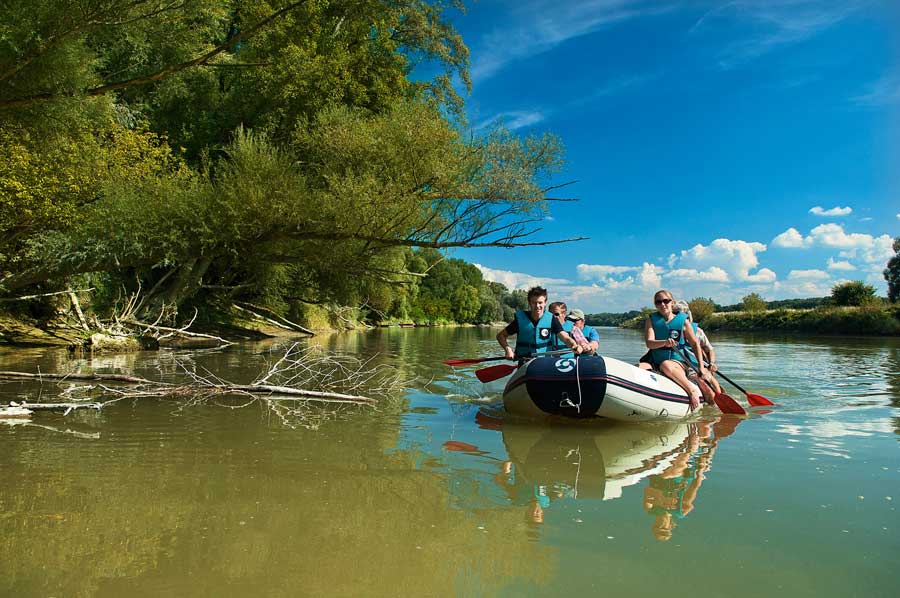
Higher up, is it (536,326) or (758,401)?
(536,326)

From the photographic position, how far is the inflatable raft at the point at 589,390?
5.84m

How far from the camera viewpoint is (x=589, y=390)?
19.1 ft

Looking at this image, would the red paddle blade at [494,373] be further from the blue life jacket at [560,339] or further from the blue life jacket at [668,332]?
the blue life jacket at [668,332]

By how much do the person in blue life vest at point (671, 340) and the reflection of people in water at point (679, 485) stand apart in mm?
1128

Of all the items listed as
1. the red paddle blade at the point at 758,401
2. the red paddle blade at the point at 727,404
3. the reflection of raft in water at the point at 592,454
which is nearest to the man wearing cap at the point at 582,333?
the reflection of raft in water at the point at 592,454

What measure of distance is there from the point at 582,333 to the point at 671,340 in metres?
1.12

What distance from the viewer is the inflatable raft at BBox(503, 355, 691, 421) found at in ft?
19.2

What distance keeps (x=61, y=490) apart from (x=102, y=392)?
4148mm

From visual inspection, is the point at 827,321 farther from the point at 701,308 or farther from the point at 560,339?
the point at 560,339

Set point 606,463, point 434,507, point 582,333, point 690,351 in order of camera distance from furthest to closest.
Result: point 582,333
point 690,351
point 606,463
point 434,507

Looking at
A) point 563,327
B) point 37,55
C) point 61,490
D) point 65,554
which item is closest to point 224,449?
point 61,490

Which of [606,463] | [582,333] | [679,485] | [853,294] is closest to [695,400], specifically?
[582,333]

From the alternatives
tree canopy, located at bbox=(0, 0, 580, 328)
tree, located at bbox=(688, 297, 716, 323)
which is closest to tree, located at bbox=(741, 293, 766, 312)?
tree, located at bbox=(688, 297, 716, 323)

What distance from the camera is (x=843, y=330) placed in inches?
1480
